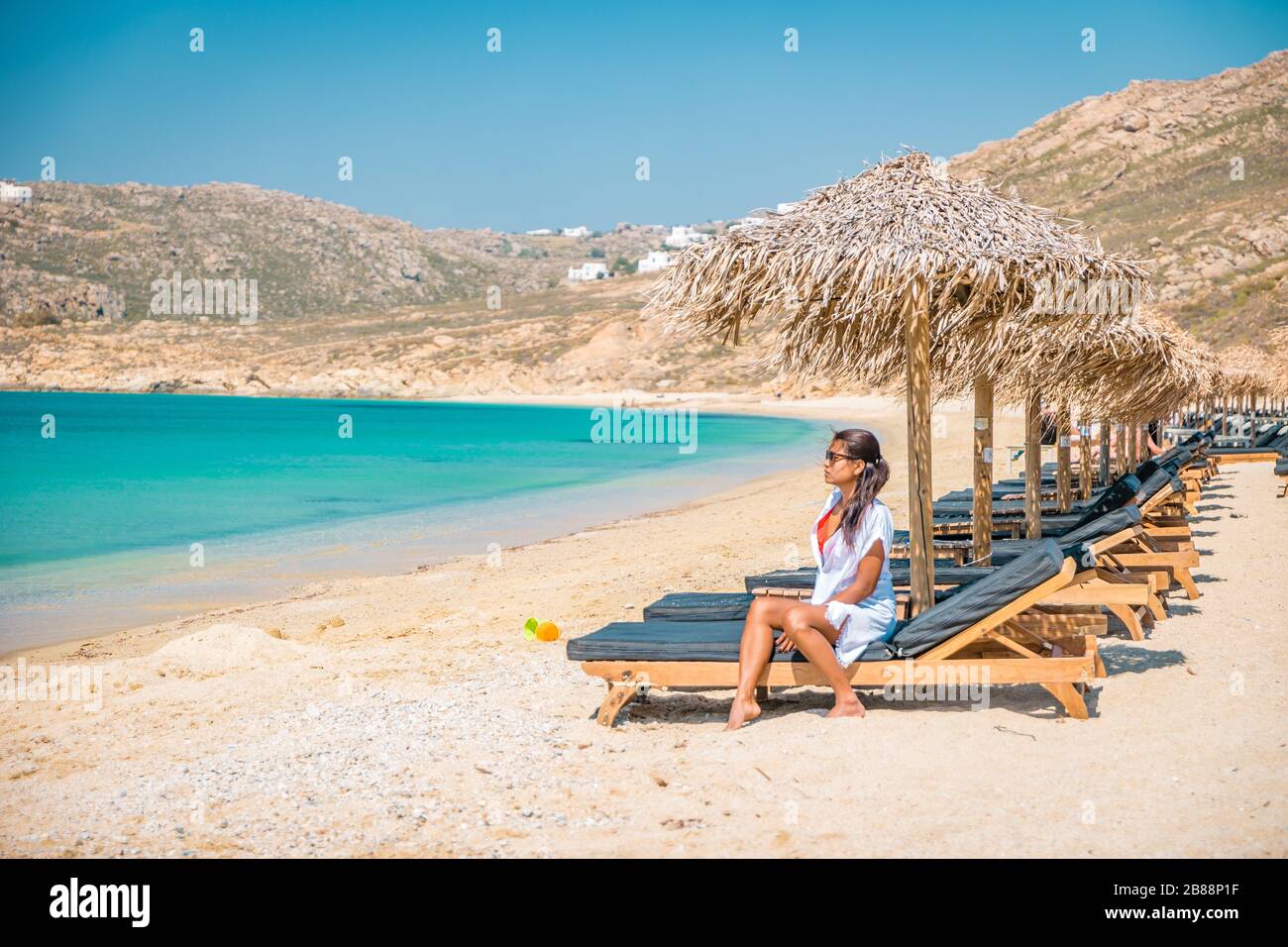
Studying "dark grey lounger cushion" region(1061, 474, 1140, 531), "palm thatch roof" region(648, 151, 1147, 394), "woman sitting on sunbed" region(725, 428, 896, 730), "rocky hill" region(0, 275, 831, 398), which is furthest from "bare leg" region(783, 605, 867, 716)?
"rocky hill" region(0, 275, 831, 398)

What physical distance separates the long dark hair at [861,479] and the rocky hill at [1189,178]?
29184 millimetres

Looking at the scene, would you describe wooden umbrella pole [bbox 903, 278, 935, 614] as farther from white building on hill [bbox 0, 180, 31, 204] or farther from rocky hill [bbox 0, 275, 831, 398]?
white building on hill [bbox 0, 180, 31, 204]

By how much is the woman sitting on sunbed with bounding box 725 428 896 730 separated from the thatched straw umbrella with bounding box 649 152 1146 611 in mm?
849

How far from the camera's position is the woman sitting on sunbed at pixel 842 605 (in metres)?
4.62

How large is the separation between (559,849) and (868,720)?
1.66m

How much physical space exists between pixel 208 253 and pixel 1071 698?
100026 mm

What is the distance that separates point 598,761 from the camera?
4438 millimetres

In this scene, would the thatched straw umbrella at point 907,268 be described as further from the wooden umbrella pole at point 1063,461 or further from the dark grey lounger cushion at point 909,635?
the wooden umbrella pole at point 1063,461

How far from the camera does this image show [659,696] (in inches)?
216

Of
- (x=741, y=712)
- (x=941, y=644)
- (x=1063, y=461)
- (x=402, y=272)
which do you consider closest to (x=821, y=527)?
(x=941, y=644)

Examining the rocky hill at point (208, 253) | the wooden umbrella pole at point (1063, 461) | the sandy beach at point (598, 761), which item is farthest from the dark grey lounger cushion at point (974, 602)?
the rocky hill at point (208, 253)

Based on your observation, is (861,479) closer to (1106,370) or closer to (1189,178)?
(1106,370)

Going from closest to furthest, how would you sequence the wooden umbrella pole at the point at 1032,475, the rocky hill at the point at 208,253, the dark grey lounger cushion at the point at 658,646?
the dark grey lounger cushion at the point at 658,646
the wooden umbrella pole at the point at 1032,475
the rocky hill at the point at 208,253
